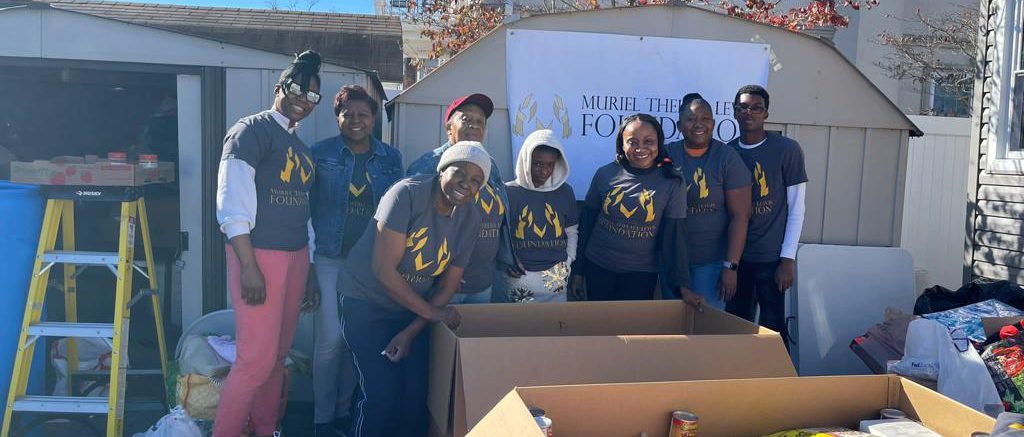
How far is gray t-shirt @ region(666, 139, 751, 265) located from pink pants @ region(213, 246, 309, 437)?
1889 mm

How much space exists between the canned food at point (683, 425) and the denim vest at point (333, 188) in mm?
2156

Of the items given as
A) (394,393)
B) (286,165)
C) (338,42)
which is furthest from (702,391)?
(338,42)

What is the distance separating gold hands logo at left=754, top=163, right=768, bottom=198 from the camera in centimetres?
400

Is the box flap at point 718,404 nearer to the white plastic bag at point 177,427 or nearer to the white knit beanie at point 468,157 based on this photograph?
the white knit beanie at point 468,157

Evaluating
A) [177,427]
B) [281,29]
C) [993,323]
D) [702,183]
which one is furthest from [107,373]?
[281,29]

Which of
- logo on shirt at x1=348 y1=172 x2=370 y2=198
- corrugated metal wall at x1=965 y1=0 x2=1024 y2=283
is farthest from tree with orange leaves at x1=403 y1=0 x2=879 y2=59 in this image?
logo on shirt at x1=348 y1=172 x2=370 y2=198

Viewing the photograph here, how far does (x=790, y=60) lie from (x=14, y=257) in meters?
4.33

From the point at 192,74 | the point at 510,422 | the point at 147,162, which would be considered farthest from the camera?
the point at 192,74

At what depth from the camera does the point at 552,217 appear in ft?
12.1

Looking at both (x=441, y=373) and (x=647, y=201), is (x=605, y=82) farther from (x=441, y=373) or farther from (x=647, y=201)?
(x=441, y=373)

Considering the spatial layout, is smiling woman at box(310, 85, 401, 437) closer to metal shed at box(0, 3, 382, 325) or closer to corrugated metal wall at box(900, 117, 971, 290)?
metal shed at box(0, 3, 382, 325)

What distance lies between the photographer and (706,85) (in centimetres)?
468

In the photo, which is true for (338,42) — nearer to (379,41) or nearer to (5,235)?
(379,41)

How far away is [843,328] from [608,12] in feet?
7.50
